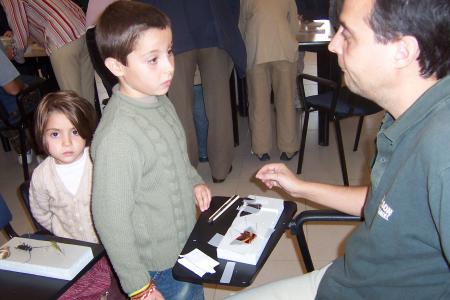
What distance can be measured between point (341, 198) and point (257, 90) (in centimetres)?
187

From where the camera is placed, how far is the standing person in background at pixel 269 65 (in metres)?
2.92

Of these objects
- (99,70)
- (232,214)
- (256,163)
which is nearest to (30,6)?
(99,70)

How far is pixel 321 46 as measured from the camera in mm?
3090

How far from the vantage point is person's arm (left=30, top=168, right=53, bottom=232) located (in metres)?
1.58

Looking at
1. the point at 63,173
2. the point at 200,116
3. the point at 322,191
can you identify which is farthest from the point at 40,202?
the point at 200,116

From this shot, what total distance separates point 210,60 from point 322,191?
1604 millimetres

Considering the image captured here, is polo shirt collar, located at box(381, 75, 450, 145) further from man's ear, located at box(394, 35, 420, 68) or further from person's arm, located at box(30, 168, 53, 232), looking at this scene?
person's arm, located at box(30, 168, 53, 232)

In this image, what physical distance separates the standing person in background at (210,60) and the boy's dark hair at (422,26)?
71.8 inches

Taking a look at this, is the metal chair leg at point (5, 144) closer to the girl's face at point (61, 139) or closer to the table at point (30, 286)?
the girl's face at point (61, 139)

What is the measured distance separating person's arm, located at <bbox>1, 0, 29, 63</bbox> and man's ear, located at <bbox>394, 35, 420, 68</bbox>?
2903 mm

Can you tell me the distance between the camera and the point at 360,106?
2729 mm

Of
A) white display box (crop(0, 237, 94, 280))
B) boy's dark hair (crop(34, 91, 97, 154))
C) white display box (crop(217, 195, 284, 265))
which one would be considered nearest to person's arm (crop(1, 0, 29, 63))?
boy's dark hair (crop(34, 91, 97, 154))

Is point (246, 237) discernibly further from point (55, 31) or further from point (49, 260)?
point (55, 31)

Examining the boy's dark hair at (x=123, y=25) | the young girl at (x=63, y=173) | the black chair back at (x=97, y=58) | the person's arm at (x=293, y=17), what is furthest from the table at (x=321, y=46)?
the boy's dark hair at (x=123, y=25)
